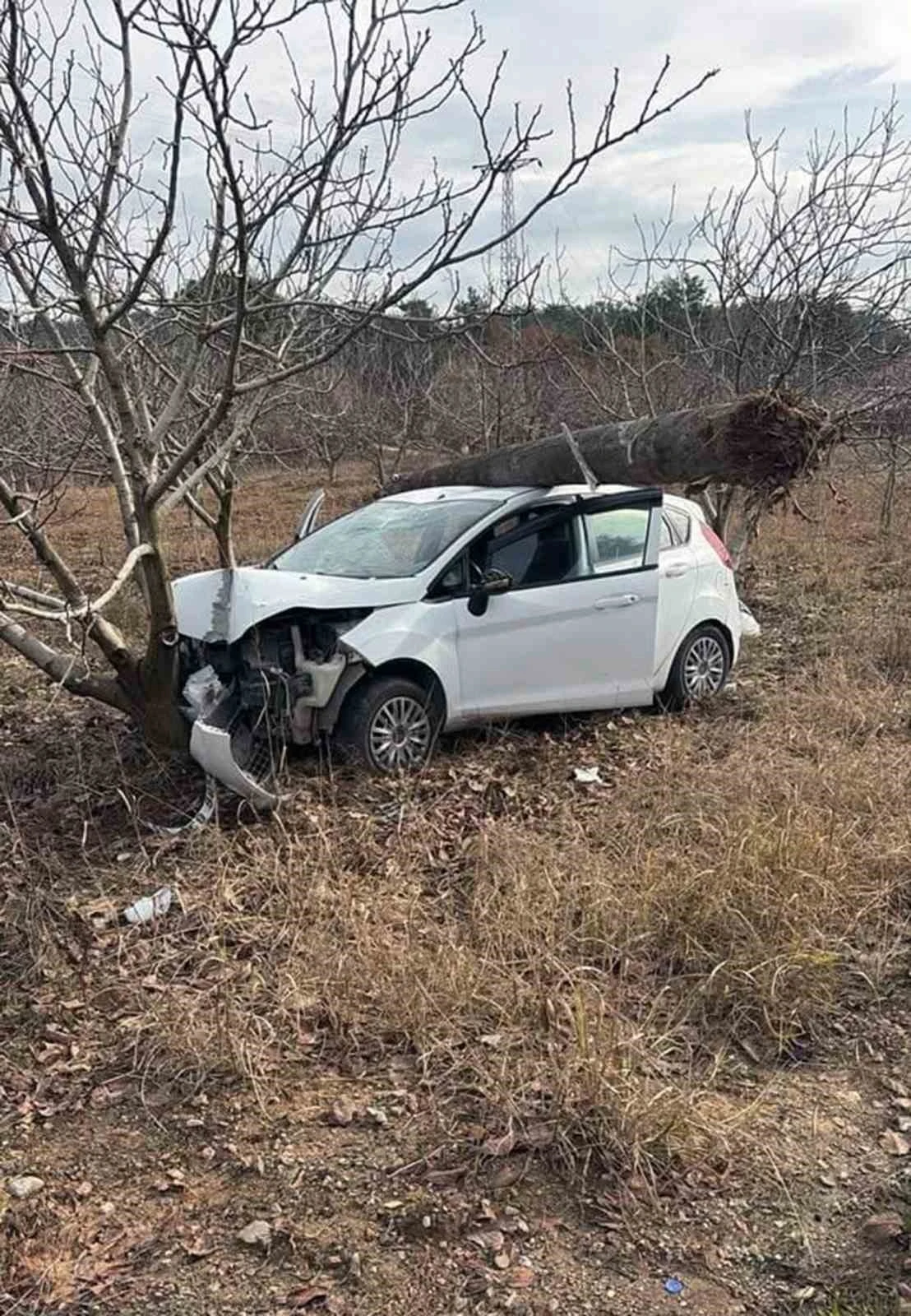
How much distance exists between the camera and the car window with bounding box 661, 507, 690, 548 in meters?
7.43

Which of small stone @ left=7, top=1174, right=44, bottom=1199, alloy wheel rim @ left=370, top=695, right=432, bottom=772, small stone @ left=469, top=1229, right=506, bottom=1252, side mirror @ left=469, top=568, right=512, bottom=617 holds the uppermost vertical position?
side mirror @ left=469, top=568, right=512, bottom=617

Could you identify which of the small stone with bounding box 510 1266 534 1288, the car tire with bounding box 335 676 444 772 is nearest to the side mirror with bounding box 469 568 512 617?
the car tire with bounding box 335 676 444 772

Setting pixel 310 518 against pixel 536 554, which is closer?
pixel 536 554

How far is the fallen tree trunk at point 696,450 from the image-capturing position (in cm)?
603

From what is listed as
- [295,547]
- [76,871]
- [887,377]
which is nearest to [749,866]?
[76,871]

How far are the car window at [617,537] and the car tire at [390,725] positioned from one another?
157 centimetres

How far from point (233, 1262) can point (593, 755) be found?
418cm

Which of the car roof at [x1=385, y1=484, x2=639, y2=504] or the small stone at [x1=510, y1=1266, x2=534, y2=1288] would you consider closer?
the small stone at [x1=510, y1=1266, x2=534, y2=1288]

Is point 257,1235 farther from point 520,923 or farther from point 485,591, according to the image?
point 485,591

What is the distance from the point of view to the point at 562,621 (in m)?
6.61

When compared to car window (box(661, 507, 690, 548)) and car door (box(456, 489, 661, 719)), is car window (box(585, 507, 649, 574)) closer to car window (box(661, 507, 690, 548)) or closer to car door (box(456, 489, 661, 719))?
car door (box(456, 489, 661, 719))

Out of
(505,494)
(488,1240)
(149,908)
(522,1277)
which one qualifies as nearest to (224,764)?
(149,908)

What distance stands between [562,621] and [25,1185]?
14.6 ft

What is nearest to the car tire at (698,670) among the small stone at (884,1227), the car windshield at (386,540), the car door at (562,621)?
the car door at (562,621)
